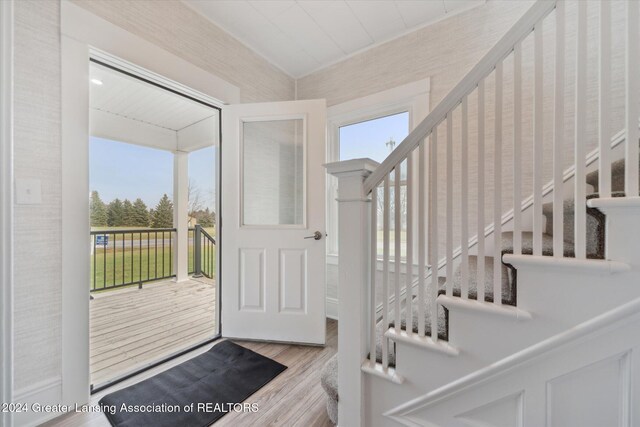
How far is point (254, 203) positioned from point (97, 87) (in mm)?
2416

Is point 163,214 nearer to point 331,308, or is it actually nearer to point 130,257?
point 130,257

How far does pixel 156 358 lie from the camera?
1.92 m

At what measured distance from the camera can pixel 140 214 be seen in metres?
4.38

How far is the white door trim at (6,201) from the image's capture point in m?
1.14

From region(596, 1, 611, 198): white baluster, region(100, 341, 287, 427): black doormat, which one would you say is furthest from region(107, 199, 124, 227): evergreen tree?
region(596, 1, 611, 198): white baluster

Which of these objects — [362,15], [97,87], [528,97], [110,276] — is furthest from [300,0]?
[110,276]

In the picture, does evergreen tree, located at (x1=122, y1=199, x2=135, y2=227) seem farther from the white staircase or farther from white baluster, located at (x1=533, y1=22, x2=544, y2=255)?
white baluster, located at (x1=533, y1=22, x2=544, y2=255)

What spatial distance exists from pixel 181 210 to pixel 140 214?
684 mm

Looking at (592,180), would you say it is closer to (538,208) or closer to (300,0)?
(538,208)

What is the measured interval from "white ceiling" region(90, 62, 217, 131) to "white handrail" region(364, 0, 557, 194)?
224 centimetres

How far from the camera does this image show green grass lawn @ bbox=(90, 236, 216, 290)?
371 centimetres

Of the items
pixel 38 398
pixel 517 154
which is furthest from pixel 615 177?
pixel 38 398

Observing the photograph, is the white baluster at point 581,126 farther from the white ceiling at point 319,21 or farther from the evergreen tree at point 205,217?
the evergreen tree at point 205,217

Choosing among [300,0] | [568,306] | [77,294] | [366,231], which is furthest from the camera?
[300,0]
